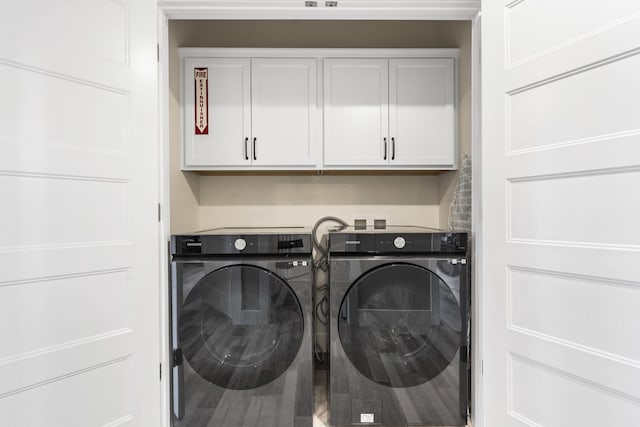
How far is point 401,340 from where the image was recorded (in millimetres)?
1567

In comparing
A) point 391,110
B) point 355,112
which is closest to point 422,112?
point 391,110

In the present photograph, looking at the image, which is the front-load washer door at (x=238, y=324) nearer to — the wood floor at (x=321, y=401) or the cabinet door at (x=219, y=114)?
the wood floor at (x=321, y=401)

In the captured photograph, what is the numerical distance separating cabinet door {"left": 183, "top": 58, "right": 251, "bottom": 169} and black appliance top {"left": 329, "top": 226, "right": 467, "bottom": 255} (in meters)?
0.90

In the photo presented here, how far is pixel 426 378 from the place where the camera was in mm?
1564

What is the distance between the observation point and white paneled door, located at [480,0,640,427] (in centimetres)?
96

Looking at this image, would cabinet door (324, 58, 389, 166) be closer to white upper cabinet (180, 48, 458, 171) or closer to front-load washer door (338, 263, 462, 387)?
white upper cabinet (180, 48, 458, 171)

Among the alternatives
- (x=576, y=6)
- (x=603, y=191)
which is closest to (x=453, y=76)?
(x=576, y=6)

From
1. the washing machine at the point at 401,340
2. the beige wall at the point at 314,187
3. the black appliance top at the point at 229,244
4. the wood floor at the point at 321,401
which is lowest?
the wood floor at the point at 321,401

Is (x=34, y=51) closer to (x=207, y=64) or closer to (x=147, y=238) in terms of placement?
(x=147, y=238)

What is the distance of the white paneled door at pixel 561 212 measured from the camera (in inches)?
37.7

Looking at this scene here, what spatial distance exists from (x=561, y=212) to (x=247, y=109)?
170 cm

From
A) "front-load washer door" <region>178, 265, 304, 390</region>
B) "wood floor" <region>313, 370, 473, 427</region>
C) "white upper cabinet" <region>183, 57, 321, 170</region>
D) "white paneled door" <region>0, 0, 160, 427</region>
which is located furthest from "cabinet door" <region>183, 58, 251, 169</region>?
"wood floor" <region>313, 370, 473, 427</region>

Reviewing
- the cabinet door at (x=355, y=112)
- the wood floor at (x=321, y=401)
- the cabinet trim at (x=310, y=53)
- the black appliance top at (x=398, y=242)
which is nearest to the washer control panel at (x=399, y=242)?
the black appliance top at (x=398, y=242)

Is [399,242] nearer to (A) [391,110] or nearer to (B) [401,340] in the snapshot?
(B) [401,340]
